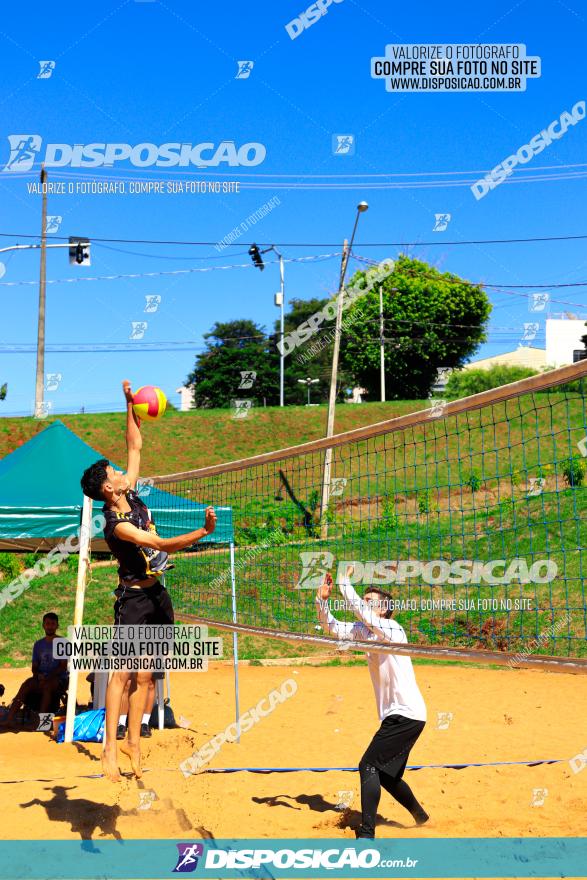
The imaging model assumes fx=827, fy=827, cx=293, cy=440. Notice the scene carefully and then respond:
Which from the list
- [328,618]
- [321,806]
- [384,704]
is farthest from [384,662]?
[321,806]

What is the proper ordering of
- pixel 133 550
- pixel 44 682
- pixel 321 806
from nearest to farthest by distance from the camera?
pixel 133 550
pixel 321 806
pixel 44 682

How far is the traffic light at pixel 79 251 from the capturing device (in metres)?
18.6

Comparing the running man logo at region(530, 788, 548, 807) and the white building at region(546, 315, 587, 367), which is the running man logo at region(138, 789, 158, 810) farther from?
the white building at region(546, 315, 587, 367)

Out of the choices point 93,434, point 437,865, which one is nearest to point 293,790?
point 437,865

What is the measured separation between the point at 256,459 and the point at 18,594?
38.1ft

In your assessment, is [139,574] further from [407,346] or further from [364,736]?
[407,346]

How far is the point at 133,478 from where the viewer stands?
244 inches

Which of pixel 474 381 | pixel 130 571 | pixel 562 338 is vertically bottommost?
pixel 130 571

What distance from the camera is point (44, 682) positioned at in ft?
32.4

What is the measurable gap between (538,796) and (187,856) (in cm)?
296

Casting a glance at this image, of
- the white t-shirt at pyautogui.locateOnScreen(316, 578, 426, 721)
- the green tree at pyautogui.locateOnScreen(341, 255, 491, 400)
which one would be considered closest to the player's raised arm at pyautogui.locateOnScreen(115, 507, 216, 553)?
the white t-shirt at pyautogui.locateOnScreen(316, 578, 426, 721)

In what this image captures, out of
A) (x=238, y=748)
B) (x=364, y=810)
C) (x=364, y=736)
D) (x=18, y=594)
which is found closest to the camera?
(x=364, y=810)

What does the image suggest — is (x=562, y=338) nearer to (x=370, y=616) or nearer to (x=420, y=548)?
(x=420, y=548)

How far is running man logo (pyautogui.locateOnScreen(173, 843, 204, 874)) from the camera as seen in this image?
17.4ft
